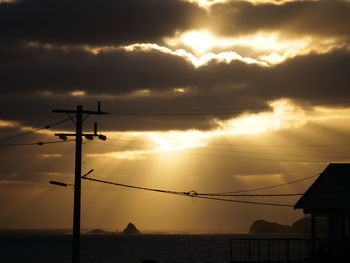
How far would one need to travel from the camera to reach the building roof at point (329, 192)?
46922 millimetres

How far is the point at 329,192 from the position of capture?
156 ft

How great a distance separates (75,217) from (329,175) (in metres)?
18.2

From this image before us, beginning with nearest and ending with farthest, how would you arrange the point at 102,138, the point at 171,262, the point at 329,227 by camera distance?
the point at 102,138, the point at 329,227, the point at 171,262

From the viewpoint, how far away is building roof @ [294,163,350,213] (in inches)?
1847

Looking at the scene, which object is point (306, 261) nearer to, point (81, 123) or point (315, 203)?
point (315, 203)

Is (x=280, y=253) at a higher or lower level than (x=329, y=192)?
lower

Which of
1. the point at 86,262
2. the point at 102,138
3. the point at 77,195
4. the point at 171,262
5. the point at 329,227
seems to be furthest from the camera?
the point at 86,262

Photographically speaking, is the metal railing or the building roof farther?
the metal railing

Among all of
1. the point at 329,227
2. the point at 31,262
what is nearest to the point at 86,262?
the point at 31,262

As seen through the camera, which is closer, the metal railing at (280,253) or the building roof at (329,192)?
the building roof at (329,192)

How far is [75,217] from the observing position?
139 feet

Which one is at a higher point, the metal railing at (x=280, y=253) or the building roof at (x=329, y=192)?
the building roof at (x=329, y=192)

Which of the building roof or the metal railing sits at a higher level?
the building roof

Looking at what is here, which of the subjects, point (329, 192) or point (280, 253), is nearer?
point (329, 192)
